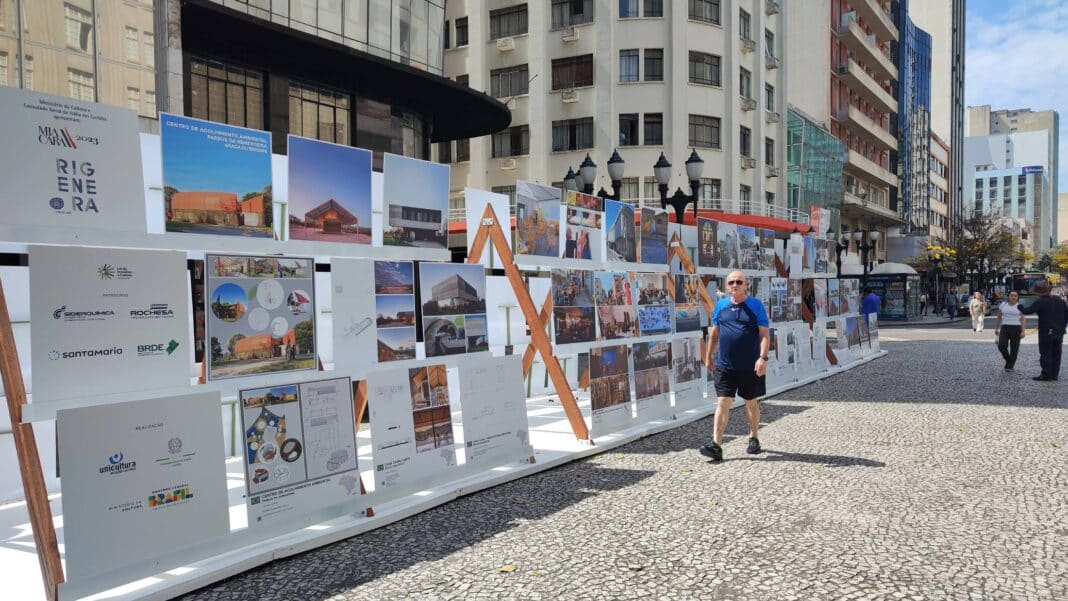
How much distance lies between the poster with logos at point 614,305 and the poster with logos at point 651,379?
29 cm

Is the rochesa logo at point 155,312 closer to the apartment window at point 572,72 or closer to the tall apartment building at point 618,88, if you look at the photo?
the tall apartment building at point 618,88

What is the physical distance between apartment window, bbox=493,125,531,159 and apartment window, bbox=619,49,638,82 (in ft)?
18.4

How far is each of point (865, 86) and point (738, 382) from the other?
59103mm

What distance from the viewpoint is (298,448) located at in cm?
531

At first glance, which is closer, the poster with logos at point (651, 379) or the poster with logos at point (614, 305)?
the poster with logos at point (614, 305)

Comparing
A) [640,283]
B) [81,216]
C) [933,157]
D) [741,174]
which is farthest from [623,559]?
[933,157]

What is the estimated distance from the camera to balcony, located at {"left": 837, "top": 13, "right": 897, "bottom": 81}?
179 ft

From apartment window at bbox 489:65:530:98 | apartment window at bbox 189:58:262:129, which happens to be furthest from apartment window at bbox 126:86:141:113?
apartment window at bbox 489:65:530:98

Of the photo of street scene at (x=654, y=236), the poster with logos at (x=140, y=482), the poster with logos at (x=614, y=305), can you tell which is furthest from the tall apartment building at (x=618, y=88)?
the poster with logos at (x=140, y=482)

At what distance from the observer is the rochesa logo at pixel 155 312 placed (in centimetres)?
454

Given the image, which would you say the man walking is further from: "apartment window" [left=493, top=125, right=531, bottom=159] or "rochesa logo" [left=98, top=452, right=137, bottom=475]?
"apartment window" [left=493, top=125, right=531, bottom=159]

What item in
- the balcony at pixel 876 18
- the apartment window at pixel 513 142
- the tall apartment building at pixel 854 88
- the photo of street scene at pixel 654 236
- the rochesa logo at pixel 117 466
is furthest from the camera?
the balcony at pixel 876 18

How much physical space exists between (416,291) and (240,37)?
57.5 feet

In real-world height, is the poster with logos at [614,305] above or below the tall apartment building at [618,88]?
below
